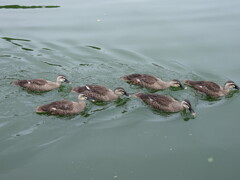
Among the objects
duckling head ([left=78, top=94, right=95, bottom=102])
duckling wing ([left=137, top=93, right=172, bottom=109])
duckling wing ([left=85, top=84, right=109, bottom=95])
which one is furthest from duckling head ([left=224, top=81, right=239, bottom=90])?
duckling head ([left=78, top=94, right=95, bottom=102])

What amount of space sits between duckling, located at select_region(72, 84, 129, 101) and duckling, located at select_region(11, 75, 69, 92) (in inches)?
32.5

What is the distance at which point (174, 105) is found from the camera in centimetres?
950

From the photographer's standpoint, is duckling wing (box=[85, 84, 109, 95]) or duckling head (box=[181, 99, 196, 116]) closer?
duckling head (box=[181, 99, 196, 116])

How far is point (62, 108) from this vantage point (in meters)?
8.99

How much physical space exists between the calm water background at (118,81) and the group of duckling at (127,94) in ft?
0.68

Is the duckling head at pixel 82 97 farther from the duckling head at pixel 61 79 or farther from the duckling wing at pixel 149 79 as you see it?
the duckling wing at pixel 149 79

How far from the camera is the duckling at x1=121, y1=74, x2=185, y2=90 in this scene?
414 inches

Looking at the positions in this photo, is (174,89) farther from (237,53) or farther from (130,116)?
(237,53)

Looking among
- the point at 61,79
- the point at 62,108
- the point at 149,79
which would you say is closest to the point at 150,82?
the point at 149,79

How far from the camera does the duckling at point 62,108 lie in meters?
8.92

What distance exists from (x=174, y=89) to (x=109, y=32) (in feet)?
15.6

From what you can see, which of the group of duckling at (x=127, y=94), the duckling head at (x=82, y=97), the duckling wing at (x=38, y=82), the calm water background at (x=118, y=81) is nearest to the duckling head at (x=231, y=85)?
the group of duckling at (x=127, y=94)

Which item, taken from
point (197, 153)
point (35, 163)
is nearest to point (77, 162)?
point (35, 163)

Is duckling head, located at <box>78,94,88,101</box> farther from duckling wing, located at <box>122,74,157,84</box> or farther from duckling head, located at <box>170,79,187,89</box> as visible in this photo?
duckling head, located at <box>170,79,187,89</box>
